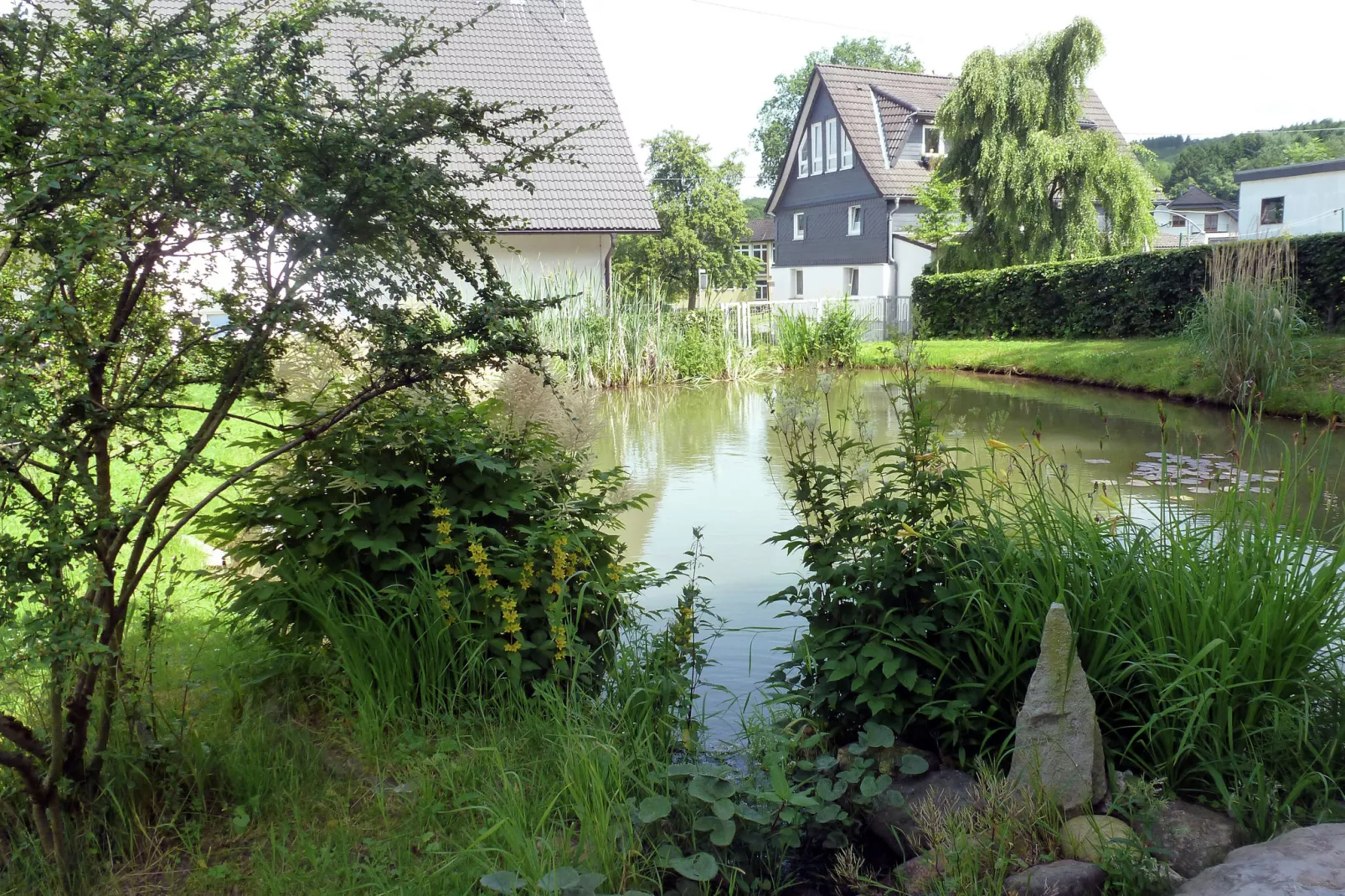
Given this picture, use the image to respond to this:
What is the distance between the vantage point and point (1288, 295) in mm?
A: 11508

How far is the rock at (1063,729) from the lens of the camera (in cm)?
272

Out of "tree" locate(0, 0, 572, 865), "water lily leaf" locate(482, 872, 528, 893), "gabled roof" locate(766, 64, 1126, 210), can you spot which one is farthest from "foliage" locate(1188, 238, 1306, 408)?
"gabled roof" locate(766, 64, 1126, 210)

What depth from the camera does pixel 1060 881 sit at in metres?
2.40

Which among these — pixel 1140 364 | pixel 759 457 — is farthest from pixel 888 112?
pixel 759 457

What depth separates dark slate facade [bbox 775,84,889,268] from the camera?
32469 millimetres

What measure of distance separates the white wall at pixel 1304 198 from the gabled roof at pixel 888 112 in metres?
7.28

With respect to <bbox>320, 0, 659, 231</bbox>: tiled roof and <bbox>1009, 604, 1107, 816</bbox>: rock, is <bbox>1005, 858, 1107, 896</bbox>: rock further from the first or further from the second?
→ <bbox>320, 0, 659, 231</bbox>: tiled roof

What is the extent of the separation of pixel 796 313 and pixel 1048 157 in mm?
7169

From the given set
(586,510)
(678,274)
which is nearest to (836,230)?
(678,274)

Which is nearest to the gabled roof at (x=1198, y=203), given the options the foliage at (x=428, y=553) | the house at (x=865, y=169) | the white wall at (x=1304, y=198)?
the white wall at (x=1304, y=198)

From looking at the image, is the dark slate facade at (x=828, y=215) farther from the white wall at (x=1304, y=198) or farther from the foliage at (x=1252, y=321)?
the foliage at (x=1252, y=321)

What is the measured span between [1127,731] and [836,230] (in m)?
33.1

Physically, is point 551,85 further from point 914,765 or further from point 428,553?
point 914,765

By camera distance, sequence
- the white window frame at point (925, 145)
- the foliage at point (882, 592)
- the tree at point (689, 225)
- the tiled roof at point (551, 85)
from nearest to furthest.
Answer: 1. the foliage at point (882, 592)
2. the tiled roof at point (551, 85)
3. the white window frame at point (925, 145)
4. the tree at point (689, 225)
